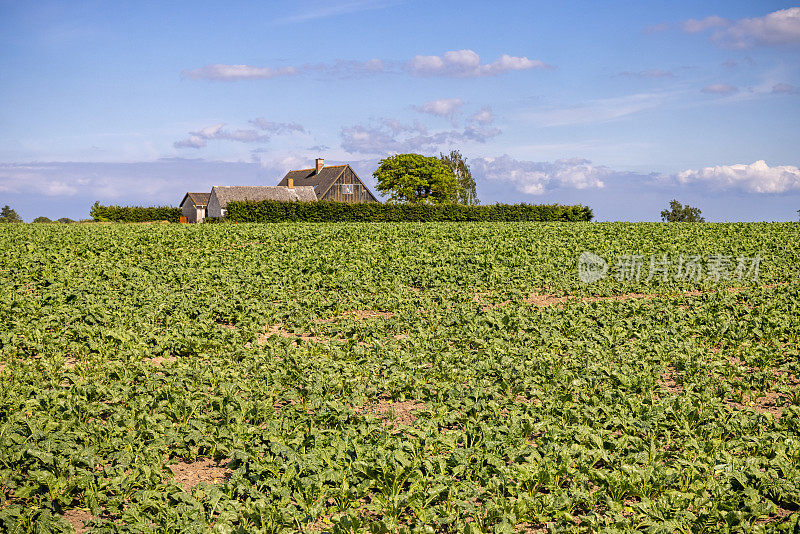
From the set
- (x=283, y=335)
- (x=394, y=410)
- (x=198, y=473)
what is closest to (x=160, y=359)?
(x=283, y=335)

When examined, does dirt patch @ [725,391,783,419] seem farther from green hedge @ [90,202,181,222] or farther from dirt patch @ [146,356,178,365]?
green hedge @ [90,202,181,222]

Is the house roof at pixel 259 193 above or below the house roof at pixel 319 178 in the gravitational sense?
below

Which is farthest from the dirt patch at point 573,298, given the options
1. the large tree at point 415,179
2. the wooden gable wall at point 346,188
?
the large tree at point 415,179

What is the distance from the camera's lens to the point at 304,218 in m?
52.2

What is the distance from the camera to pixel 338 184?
270 feet

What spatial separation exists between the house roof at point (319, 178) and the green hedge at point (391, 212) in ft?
92.7

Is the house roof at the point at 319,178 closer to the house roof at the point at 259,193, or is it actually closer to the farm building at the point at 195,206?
the house roof at the point at 259,193

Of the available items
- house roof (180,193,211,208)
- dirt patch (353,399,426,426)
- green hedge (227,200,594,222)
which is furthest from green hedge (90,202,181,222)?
dirt patch (353,399,426,426)

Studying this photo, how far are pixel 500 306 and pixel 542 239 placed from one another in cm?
1729

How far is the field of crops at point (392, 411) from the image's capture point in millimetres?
5391

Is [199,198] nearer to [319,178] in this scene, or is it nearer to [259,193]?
Result: [259,193]

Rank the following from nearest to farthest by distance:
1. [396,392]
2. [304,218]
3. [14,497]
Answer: [14,497] < [396,392] < [304,218]

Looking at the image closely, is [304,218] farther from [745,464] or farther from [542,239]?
[745,464]

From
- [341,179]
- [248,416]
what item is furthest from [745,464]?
[341,179]
